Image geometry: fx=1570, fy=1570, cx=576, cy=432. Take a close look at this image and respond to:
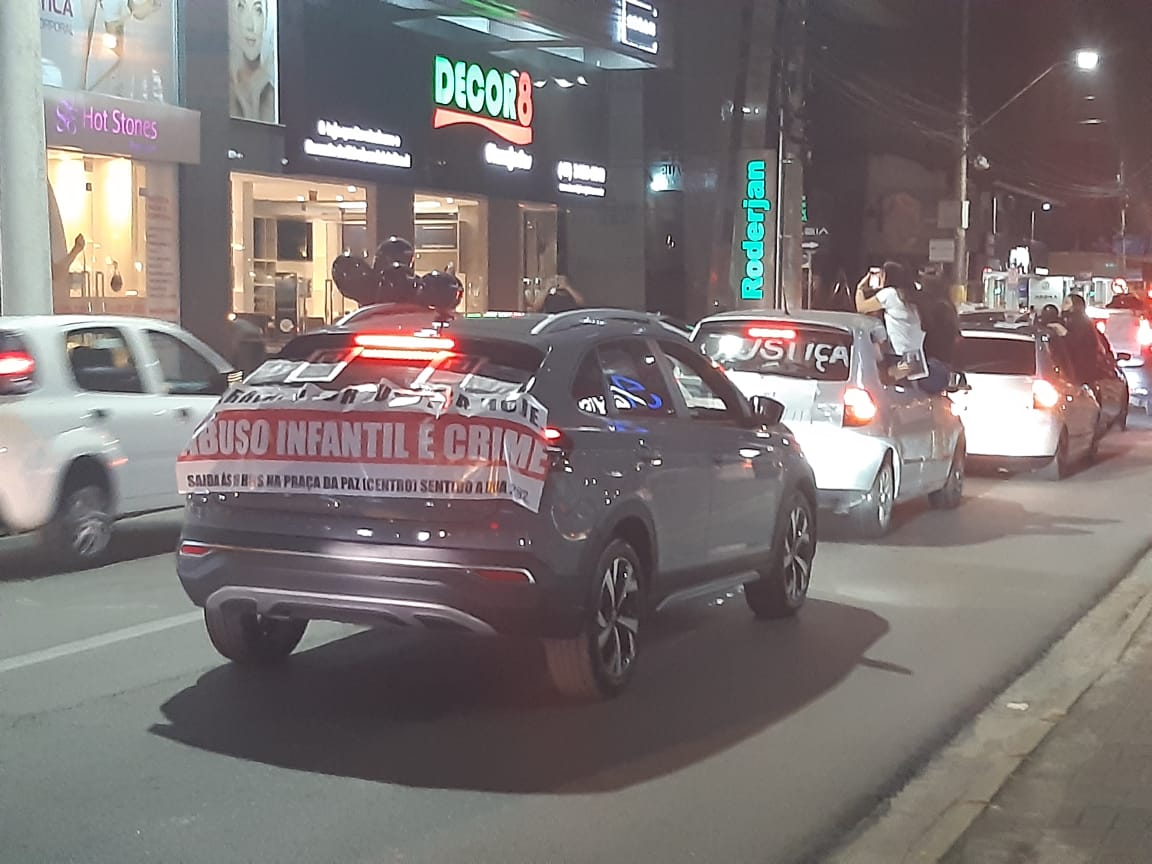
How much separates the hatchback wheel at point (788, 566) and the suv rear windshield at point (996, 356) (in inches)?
290

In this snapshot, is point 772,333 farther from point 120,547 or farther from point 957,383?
point 120,547

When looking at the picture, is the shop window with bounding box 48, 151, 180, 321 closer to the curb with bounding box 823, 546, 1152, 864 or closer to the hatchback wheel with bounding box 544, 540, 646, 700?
the hatchback wheel with bounding box 544, 540, 646, 700

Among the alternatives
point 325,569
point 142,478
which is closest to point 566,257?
point 142,478

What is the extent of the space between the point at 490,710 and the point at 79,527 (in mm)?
4621

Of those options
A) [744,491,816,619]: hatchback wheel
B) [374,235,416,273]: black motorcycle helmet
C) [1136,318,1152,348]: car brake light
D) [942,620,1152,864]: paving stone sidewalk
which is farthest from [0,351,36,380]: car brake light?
[1136,318,1152,348]: car brake light

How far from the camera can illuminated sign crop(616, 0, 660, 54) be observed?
27.6 meters

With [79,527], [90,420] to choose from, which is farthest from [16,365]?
[79,527]

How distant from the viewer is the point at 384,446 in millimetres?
6430

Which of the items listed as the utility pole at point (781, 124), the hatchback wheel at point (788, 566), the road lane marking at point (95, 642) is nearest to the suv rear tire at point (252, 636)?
the road lane marking at point (95, 642)

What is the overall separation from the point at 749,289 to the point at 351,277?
2083 cm

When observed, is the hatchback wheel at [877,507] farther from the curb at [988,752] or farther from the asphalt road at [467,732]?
the curb at [988,752]

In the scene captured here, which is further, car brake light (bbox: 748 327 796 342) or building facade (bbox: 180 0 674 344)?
building facade (bbox: 180 0 674 344)

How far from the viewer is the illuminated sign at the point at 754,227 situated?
A: 1287 inches

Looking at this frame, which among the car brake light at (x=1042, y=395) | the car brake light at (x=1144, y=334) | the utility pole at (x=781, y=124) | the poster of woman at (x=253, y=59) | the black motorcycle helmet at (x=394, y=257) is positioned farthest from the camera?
the car brake light at (x=1144, y=334)
